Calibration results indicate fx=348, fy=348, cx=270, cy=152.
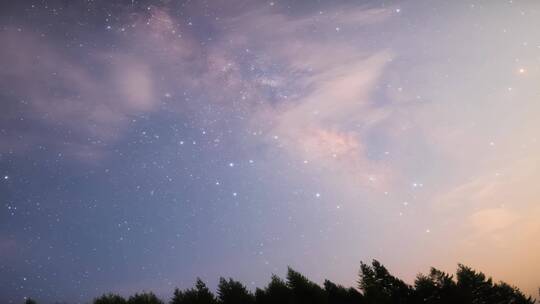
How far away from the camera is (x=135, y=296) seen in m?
48.7

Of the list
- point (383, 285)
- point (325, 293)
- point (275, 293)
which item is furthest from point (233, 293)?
point (383, 285)

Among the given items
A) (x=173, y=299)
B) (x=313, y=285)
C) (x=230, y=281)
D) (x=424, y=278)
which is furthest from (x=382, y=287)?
(x=173, y=299)

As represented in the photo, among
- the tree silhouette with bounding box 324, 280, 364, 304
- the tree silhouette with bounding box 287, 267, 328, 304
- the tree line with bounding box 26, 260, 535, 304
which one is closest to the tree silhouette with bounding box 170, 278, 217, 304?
the tree line with bounding box 26, 260, 535, 304

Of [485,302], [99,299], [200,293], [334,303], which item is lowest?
A: [485,302]

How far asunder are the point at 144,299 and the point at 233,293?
42.9 ft

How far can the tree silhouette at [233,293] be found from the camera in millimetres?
44969

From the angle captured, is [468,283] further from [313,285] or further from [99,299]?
[99,299]

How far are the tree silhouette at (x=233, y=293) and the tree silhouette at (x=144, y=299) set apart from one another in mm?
10339

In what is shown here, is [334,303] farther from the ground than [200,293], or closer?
closer

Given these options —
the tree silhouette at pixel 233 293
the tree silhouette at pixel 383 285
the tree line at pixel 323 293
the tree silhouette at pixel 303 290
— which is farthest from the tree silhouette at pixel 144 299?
the tree silhouette at pixel 383 285

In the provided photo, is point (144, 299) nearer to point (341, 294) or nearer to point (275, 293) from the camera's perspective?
point (275, 293)

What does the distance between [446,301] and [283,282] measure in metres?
20.5

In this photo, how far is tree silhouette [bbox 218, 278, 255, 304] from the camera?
45.0 m

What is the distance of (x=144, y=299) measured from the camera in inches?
1897
